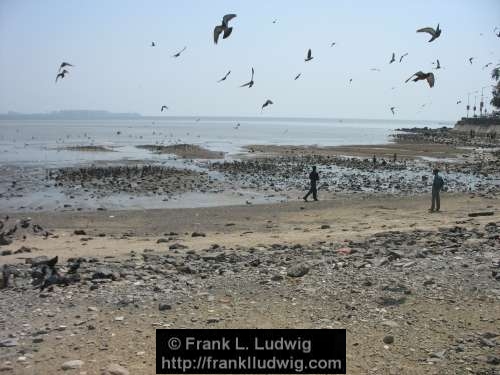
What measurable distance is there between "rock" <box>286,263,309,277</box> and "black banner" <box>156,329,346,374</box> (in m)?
2.32

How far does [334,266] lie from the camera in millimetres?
9016

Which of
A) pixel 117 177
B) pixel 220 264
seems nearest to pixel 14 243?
pixel 220 264

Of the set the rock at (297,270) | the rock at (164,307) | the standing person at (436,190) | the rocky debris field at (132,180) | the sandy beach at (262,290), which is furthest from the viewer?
the rocky debris field at (132,180)

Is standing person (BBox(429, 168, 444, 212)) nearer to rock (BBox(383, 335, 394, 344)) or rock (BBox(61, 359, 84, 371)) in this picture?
rock (BBox(383, 335, 394, 344))

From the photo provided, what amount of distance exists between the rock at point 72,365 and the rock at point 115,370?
0.33 meters

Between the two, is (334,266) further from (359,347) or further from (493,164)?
(493,164)

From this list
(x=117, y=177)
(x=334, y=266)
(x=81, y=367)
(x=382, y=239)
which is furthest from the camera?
(x=117, y=177)

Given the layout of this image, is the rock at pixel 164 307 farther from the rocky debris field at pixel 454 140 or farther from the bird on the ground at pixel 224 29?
the rocky debris field at pixel 454 140

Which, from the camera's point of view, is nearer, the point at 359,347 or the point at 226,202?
the point at 359,347

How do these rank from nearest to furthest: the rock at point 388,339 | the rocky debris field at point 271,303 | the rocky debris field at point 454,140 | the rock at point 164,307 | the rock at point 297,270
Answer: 1. the rocky debris field at point 271,303
2. the rock at point 388,339
3. the rock at point 164,307
4. the rock at point 297,270
5. the rocky debris field at point 454,140

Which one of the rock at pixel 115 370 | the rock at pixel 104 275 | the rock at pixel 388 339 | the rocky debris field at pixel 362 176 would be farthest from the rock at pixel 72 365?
the rocky debris field at pixel 362 176

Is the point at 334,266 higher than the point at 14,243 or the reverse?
higher

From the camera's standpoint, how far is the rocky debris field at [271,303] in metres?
5.66

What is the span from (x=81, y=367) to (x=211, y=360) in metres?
1.41
